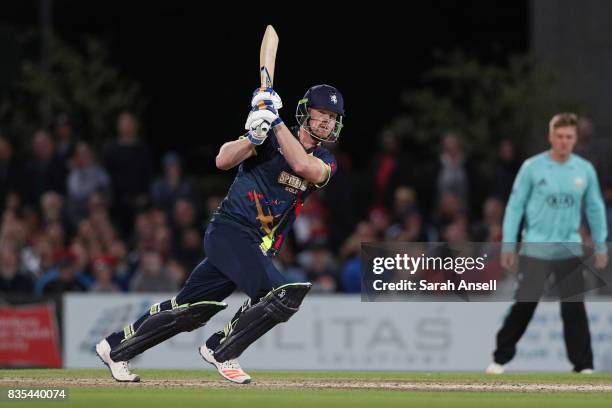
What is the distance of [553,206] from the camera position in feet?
38.4

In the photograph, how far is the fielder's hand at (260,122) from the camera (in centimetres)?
943

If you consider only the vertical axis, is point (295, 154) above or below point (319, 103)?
below

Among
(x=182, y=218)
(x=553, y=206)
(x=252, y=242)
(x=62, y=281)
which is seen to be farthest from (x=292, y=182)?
(x=182, y=218)

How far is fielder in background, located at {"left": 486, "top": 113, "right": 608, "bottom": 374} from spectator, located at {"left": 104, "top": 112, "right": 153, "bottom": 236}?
7303mm

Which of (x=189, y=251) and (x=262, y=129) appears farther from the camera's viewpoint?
(x=189, y=251)

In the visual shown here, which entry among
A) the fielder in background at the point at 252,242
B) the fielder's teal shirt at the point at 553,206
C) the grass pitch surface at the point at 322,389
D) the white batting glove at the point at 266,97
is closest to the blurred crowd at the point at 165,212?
the fielder's teal shirt at the point at 553,206

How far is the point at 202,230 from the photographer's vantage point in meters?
17.8

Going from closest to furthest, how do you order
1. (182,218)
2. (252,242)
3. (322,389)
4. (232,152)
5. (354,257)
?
1. (232,152)
2. (252,242)
3. (322,389)
4. (354,257)
5. (182,218)

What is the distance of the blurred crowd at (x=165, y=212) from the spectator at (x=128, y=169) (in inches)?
0.5

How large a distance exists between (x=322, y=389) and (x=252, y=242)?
112cm

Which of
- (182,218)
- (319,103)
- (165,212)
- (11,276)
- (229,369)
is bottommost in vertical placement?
(229,369)

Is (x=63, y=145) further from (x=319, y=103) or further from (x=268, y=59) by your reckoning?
(x=319, y=103)

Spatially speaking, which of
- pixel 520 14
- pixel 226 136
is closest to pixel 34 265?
pixel 226 136

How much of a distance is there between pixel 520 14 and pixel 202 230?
655cm
